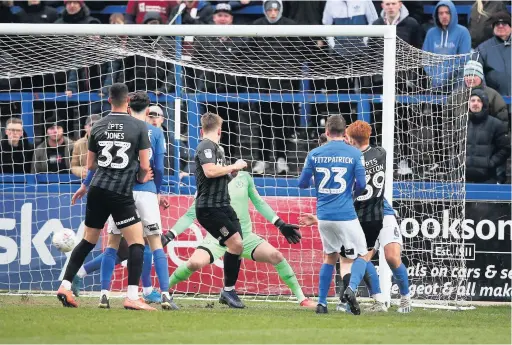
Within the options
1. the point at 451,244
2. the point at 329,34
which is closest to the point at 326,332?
the point at 329,34

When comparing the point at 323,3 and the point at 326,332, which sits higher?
the point at 323,3

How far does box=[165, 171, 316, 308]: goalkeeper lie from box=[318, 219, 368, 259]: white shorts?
905 mm

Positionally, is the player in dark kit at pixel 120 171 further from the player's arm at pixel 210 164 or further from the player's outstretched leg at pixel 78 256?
the player's arm at pixel 210 164

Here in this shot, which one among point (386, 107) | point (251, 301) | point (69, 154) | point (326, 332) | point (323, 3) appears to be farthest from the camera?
point (323, 3)

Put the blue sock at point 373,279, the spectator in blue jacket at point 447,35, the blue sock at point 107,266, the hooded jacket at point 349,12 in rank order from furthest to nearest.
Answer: the hooded jacket at point 349,12 < the spectator in blue jacket at point 447,35 < the blue sock at point 373,279 < the blue sock at point 107,266

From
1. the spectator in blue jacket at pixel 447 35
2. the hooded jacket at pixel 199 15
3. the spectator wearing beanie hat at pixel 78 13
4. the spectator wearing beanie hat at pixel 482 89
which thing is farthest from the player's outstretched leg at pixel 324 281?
the spectator wearing beanie hat at pixel 78 13

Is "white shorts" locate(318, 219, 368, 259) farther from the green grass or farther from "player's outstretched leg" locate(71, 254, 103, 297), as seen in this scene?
"player's outstretched leg" locate(71, 254, 103, 297)

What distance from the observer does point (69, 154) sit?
15.0 metres

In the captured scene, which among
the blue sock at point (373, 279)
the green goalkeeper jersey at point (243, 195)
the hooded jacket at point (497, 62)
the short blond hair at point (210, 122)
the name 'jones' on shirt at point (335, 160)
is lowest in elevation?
the blue sock at point (373, 279)

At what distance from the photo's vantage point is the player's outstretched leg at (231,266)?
11.3 m

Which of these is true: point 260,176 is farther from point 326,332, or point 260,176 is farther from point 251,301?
point 326,332

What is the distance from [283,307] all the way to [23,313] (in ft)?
9.73

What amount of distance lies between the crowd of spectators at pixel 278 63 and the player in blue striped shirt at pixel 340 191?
327 centimetres

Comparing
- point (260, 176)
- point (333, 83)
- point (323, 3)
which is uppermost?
point (323, 3)
